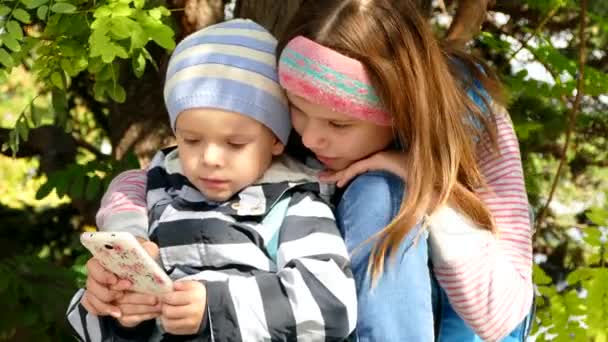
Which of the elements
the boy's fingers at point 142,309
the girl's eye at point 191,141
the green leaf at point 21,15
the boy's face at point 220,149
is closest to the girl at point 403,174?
the boy's face at point 220,149

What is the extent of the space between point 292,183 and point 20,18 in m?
0.96

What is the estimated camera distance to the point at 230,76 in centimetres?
212

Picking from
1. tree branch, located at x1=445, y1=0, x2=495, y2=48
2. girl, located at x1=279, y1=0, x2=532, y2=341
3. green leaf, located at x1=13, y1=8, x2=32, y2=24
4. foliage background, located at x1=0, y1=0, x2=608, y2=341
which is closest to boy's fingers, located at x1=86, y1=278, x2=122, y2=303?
girl, located at x1=279, y1=0, x2=532, y2=341

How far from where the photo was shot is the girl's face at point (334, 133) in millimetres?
2115

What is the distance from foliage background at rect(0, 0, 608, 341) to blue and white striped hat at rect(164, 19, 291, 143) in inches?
12.3

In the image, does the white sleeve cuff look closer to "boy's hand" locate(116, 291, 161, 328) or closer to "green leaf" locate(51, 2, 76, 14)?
"boy's hand" locate(116, 291, 161, 328)

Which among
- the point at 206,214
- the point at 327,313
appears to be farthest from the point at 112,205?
the point at 327,313

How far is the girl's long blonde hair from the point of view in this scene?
6.77 feet

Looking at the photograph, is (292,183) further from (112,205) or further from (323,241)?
(112,205)

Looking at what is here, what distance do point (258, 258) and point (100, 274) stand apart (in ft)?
1.12

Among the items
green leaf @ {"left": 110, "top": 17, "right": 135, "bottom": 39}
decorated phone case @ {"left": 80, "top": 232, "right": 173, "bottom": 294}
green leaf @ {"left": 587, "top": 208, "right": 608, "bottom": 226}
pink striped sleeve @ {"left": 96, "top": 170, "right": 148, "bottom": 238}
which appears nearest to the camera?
decorated phone case @ {"left": 80, "top": 232, "right": 173, "bottom": 294}

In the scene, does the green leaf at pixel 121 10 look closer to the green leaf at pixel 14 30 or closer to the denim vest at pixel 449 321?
the green leaf at pixel 14 30

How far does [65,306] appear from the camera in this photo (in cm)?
345

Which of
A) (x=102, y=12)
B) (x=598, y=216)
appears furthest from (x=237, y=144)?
(x=598, y=216)
